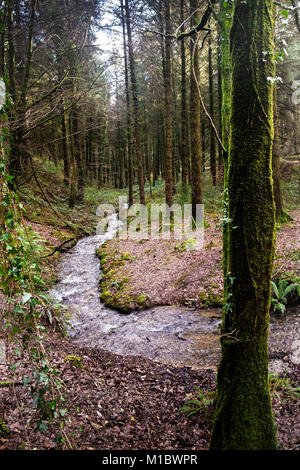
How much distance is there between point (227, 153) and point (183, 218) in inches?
399

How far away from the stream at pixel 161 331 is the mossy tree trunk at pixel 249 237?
2028mm

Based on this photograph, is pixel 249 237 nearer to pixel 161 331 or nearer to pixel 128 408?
pixel 128 408

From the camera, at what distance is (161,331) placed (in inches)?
247

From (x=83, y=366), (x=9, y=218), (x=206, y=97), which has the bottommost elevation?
(x=83, y=366)

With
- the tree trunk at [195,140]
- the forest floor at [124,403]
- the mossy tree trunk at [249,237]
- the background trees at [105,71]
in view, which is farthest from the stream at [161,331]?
the tree trunk at [195,140]

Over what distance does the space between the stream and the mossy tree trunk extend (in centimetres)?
203

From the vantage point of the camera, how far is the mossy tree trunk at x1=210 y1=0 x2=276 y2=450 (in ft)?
7.63

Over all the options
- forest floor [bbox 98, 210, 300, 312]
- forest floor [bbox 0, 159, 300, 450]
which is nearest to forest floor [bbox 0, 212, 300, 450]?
forest floor [bbox 0, 159, 300, 450]

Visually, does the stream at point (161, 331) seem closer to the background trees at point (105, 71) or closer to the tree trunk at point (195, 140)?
the background trees at point (105, 71)

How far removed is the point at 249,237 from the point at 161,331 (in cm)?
446

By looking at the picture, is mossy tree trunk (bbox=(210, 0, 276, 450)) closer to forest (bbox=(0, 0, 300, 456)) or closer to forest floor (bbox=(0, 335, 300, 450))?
forest (bbox=(0, 0, 300, 456))

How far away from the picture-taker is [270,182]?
2455mm

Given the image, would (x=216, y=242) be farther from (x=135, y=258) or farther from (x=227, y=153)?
(x=227, y=153)
